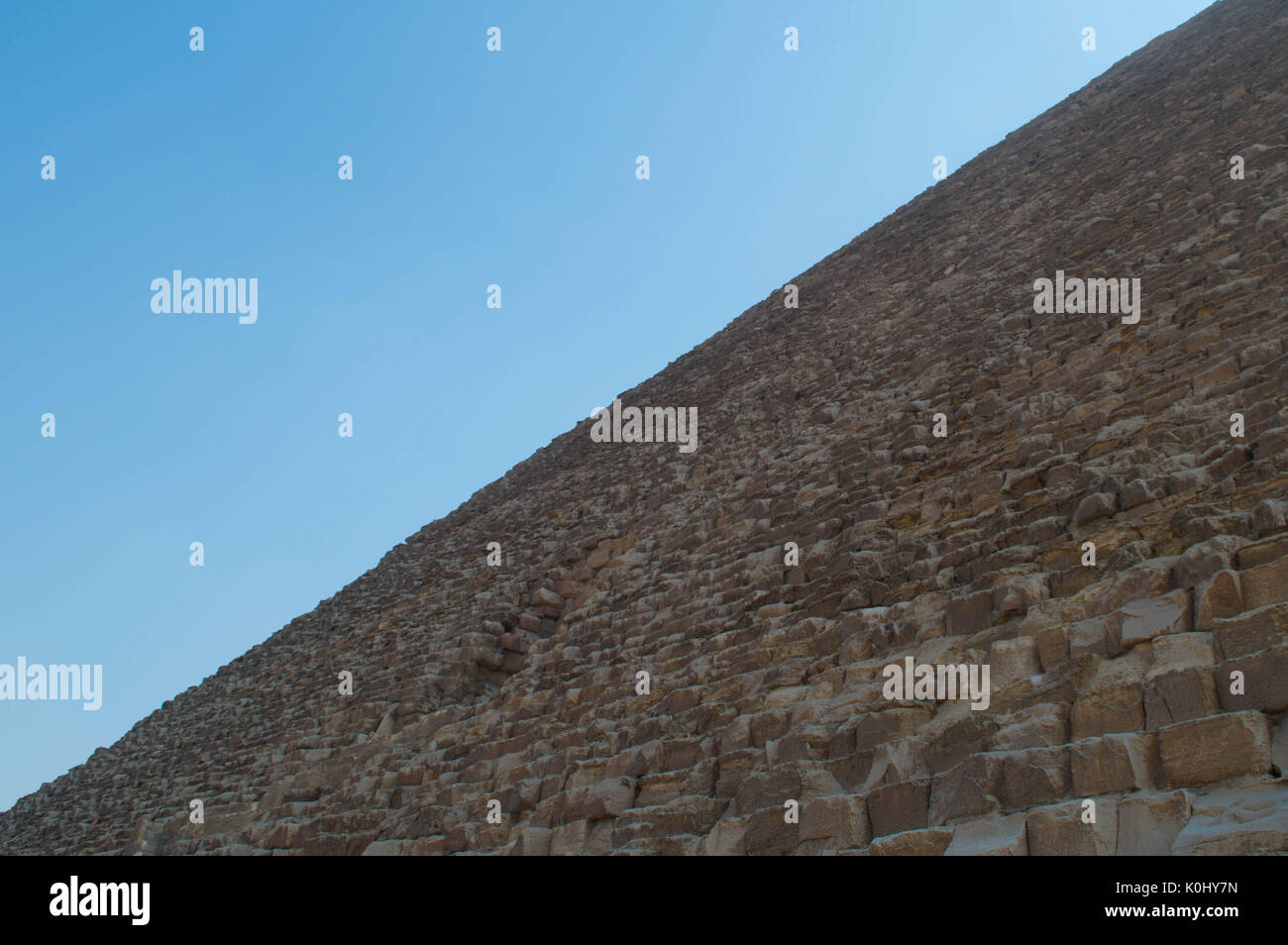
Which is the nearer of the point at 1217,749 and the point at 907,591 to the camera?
the point at 1217,749

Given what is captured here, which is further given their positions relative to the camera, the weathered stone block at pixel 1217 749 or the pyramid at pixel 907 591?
the pyramid at pixel 907 591

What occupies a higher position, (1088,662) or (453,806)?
(1088,662)

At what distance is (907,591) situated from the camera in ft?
16.6

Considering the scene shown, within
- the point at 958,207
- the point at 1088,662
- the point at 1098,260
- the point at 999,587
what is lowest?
the point at 1088,662

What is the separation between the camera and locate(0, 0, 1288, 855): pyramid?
3.46 metres

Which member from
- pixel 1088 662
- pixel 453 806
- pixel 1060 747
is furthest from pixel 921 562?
pixel 453 806

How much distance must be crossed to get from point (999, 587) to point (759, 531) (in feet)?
9.45

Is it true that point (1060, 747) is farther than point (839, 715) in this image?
No

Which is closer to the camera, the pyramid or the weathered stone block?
the weathered stone block

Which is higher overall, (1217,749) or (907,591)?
(907,591)

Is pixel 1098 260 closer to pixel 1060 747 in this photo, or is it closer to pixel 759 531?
pixel 759 531

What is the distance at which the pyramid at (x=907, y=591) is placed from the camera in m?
Answer: 3.46

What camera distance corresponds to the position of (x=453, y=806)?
21.3 ft

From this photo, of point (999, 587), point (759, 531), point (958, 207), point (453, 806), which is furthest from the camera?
point (958, 207)
